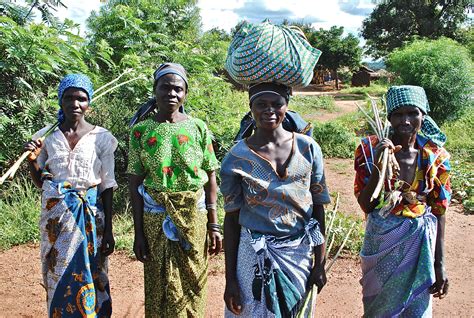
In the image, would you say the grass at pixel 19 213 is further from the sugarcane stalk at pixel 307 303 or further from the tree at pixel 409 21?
the tree at pixel 409 21

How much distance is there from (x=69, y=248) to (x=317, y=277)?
1.36 metres

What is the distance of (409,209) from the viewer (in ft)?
7.39

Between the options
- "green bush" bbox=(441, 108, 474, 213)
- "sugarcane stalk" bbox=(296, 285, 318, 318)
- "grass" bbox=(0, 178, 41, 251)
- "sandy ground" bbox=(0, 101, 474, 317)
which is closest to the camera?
"sugarcane stalk" bbox=(296, 285, 318, 318)

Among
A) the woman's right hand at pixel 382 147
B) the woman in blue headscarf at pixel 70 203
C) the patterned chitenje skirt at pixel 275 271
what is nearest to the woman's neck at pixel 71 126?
the woman in blue headscarf at pixel 70 203

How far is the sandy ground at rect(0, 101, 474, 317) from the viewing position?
134 inches

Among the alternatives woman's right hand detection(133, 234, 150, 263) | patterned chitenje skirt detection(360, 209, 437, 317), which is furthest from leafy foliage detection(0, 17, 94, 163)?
patterned chitenje skirt detection(360, 209, 437, 317)

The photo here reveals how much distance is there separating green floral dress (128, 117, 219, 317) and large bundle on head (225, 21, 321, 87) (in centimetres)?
66

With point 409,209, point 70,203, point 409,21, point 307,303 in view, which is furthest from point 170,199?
point 409,21

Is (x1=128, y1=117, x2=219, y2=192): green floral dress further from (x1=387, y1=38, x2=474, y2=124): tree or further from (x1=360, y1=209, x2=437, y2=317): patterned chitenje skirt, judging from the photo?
(x1=387, y1=38, x2=474, y2=124): tree

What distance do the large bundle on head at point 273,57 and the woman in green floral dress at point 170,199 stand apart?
619 millimetres

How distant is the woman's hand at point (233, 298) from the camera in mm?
1997

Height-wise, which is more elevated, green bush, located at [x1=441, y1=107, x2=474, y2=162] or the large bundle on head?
the large bundle on head

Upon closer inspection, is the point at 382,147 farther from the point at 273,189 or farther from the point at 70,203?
the point at 70,203

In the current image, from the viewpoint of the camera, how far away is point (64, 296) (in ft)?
8.32
